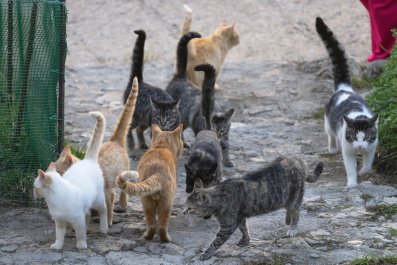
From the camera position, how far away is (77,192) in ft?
19.0

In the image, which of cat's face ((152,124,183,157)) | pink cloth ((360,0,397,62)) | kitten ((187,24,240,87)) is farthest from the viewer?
pink cloth ((360,0,397,62))

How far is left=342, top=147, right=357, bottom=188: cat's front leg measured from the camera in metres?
7.77

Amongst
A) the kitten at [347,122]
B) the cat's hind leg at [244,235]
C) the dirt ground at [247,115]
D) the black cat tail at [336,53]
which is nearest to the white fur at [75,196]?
the dirt ground at [247,115]

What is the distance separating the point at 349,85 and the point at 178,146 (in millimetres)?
3068

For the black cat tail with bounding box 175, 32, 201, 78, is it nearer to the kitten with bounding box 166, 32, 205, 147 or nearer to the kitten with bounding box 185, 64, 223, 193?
the kitten with bounding box 166, 32, 205, 147

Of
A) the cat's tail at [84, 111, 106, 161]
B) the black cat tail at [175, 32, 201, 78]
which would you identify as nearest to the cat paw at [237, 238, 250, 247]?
the cat's tail at [84, 111, 106, 161]

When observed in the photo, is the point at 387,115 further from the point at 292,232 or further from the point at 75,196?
the point at 75,196

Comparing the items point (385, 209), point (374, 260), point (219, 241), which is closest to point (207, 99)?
point (385, 209)

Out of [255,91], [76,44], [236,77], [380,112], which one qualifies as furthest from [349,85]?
[76,44]

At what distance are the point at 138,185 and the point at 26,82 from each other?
1.78 meters

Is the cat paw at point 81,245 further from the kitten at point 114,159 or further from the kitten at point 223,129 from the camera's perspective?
the kitten at point 223,129

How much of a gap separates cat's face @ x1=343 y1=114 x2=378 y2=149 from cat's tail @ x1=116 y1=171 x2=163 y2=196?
270 centimetres

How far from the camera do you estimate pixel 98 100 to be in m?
11.0

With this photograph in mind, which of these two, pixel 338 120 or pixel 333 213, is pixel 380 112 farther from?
pixel 333 213
